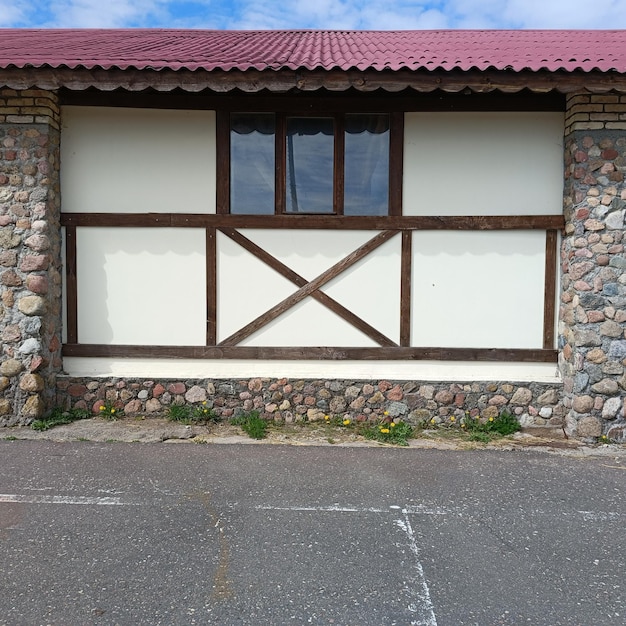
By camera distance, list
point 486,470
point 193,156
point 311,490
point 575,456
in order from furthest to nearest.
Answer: point 193,156 → point 575,456 → point 486,470 → point 311,490

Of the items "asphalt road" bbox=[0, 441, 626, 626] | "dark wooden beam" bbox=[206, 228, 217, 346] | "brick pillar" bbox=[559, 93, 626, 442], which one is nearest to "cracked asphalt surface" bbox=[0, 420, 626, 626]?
"asphalt road" bbox=[0, 441, 626, 626]

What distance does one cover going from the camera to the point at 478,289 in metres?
5.38

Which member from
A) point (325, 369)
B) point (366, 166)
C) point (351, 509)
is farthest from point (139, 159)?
point (351, 509)

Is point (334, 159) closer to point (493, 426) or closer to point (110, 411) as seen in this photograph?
point (493, 426)

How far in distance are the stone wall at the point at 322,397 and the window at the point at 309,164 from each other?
1901 mm

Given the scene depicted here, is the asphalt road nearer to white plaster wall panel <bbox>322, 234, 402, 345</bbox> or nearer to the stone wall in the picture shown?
the stone wall

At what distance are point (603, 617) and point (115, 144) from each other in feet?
18.7

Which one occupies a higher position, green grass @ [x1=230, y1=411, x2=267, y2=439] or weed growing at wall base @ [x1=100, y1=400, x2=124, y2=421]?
weed growing at wall base @ [x1=100, y1=400, x2=124, y2=421]

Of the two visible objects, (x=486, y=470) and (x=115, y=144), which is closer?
(x=486, y=470)

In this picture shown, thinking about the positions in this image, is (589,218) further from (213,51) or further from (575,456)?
(213,51)

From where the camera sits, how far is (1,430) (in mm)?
5023

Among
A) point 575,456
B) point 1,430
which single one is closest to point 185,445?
point 1,430

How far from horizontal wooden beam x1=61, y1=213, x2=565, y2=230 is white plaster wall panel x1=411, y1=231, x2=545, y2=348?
3.8 inches

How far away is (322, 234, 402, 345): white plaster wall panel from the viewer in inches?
211
